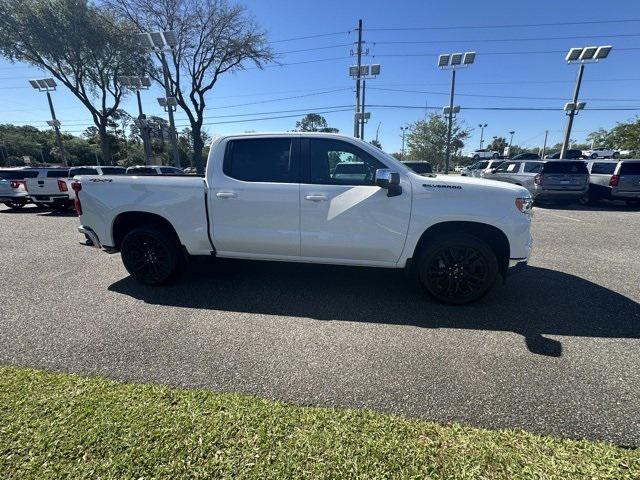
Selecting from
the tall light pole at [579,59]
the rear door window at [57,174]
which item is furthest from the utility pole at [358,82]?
the rear door window at [57,174]

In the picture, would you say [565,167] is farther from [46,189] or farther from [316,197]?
[46,189]

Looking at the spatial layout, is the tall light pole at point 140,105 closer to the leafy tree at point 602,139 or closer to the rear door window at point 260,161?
the rear door window at point 260,161

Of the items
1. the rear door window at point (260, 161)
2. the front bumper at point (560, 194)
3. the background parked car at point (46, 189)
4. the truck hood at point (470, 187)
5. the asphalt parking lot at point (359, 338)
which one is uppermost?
the rear door window at point (260, 161)

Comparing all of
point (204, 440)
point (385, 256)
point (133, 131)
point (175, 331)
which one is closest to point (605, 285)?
point (385, 256)

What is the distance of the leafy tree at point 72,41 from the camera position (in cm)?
1923

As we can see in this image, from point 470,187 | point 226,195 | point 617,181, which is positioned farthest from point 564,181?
point 226,195

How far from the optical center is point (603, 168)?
39.8 ft

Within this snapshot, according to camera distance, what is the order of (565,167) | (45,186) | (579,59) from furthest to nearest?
1. (579,59)
2. (565,167)
3. (45,186)

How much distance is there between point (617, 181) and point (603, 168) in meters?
1.28

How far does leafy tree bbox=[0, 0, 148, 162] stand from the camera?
63.1ft

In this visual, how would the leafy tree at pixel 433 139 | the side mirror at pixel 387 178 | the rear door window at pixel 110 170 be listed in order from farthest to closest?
the leafy tree at pixel 433 139, the rear door window at pixel 110 170, the side mirror at pixel 387 178

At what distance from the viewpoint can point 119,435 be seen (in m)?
1.93

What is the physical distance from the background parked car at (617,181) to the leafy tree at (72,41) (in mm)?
28151

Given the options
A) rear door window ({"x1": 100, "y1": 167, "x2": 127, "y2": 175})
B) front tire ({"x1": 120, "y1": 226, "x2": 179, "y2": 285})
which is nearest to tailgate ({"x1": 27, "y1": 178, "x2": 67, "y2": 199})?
rear door window ({"x1": 100, "y1": 167, "x2": 127, "y2": 175})
